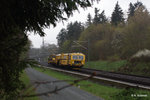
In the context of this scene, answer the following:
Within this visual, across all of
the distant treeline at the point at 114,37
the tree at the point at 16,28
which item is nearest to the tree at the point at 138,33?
the distant treeline at the point at 114,37

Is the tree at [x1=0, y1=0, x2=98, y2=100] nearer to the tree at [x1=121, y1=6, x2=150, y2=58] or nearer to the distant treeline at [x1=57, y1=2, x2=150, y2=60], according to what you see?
the distant treeline at [x1=57, y1=2, x2=150, y2=60]

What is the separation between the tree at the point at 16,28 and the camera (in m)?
2.49

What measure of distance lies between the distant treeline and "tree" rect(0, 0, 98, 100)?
67.7 feet

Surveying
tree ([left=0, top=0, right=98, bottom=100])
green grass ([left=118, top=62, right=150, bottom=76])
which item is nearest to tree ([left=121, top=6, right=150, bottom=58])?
green grass ([left=118, top=62, right=150, bottom=76])

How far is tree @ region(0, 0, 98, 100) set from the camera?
2.49 meters

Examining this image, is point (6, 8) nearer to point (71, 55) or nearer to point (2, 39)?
point (2, 39)

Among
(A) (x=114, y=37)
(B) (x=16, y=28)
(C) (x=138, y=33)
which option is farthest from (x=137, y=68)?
(B) (x=16, y=28)

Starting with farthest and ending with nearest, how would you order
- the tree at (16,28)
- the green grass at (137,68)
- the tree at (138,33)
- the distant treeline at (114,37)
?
1. the distant treeline at (114,37)
2. the tree at (138,33)
3. the green grass at (137,68)
4. the tree at (16,28)

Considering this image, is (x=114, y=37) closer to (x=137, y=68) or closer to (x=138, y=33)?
(x=138, y=33)

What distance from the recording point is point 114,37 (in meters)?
38.1

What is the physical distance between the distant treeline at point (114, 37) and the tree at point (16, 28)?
812 inches

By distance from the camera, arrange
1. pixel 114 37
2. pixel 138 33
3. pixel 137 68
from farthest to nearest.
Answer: pixel 114 37 → pixel 138 33 → pixel 137 68

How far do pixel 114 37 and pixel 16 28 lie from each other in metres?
36.9

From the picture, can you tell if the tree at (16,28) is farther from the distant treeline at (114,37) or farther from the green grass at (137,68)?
the distant treeline at (114,37)
